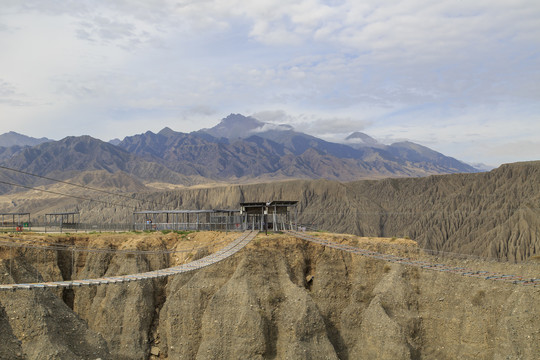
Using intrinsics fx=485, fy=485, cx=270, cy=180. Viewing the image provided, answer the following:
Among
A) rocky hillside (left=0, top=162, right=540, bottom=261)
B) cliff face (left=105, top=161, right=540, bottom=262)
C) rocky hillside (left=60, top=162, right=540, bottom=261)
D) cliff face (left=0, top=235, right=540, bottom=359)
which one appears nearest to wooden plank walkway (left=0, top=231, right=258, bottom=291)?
cliff face (left=0, top=235, right=540, bottom=359)

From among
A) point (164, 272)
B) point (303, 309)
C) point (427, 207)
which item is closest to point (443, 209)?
point (427, 207)

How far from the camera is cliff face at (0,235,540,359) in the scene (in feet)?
132

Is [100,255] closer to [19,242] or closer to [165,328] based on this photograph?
[19,242]

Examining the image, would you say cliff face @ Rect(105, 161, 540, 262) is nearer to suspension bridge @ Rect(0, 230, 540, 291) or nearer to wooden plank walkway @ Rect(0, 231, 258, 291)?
suspension bridge @ Rect(0, 230, 540, 291)

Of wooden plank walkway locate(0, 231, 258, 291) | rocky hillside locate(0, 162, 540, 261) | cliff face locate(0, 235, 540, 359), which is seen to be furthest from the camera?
rocky hillside locate(0, 162, 540, 261)

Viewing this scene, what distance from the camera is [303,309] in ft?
139

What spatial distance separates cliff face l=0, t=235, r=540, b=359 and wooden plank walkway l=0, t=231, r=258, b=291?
1688 mm

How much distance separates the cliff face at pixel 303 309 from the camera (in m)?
40.1

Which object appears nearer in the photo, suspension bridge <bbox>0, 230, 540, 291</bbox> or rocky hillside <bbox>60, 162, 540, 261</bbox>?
suspension bridge <bbox>0, 230, 540, 291</bbox>

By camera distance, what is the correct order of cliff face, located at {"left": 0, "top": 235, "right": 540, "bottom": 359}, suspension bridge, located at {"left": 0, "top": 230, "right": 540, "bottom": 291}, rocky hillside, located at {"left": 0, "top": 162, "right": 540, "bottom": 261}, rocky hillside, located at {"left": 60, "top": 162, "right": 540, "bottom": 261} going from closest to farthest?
suspension bridge, located at {"left": 0, "top": 230, "right": 540, "bottom": 291} → cliff face, located at {"left": 0, "top": 235, "right": 540, "bottom": 359} → rocky hillside, located at {"left": 60, "top": 162, "right": 540, "bottom": 261} → rocky hillside, located at {"left": 0, "top": 162, "right": 540, "bottom": 261}

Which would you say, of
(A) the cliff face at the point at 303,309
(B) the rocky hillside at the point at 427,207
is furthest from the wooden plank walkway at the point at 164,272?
→ (B) the rocky hillside at the point at 427,207

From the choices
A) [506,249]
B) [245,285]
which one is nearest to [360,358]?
[245,285]

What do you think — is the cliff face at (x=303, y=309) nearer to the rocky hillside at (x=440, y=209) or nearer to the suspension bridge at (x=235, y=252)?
the suspension bridge at (x=235, y=252)

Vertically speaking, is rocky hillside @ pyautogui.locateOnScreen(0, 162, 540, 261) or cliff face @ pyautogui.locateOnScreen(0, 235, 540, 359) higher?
rocky hillside @ pyautogui.locateOnScreen(0, 162, 540, 261)
